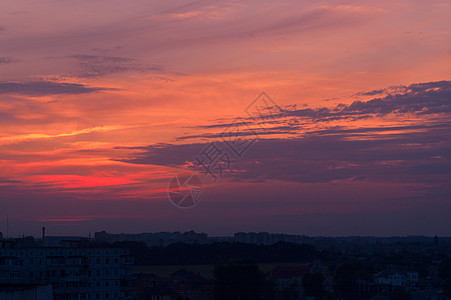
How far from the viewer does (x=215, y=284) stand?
79312 mm

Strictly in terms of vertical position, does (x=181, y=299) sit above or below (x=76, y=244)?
below

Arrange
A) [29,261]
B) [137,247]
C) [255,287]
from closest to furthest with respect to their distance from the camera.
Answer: [29,261] < [255,287] < [137,247]

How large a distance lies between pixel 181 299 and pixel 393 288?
27.8 metres

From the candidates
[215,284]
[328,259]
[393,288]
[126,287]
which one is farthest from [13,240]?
[328,259]

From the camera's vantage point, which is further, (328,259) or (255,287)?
(328,259)

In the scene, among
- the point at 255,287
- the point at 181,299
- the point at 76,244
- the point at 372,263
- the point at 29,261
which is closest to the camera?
the point at 29,261

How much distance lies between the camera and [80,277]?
5009 centimetres

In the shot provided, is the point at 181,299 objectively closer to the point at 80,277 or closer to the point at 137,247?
the point at 80,277

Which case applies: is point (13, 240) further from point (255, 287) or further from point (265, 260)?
point (265, 260)

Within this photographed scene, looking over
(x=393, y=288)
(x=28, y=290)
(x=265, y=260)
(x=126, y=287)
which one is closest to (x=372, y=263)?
(x=265, y=260)

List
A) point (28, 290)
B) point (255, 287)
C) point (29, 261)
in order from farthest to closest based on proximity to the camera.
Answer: point (255, 287), point (29, 261), point (28, 290)

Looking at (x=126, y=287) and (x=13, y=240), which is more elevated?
(x=13, y=240)

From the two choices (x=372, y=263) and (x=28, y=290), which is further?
(x=372, y=263)

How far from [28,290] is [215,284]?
5879cm
